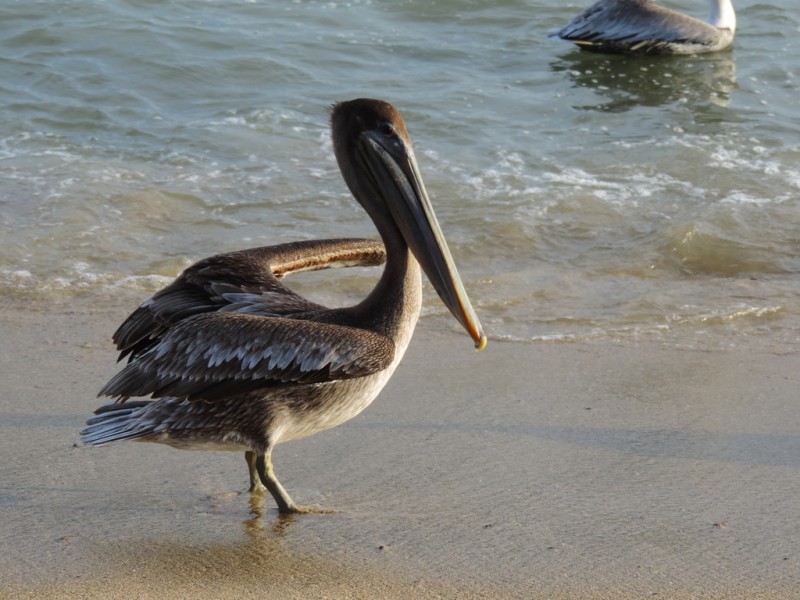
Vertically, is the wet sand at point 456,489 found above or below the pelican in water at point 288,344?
below

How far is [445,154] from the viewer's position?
8.41 metres

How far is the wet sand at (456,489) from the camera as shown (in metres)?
3.38

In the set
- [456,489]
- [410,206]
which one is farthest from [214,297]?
[456,489]

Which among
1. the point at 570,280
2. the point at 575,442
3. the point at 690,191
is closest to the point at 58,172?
the point at 570,280

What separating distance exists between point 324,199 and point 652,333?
2.67 metres

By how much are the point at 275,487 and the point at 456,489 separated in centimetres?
62

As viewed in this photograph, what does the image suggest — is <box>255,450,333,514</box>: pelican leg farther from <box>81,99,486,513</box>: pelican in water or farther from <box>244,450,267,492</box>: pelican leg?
<box>244,450,267,492</box>: pelican leg

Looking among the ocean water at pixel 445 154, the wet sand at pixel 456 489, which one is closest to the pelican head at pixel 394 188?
the wet sand at pixel 456 489

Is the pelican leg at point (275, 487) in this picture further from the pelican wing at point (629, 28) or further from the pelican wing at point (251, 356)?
the pelican wing at point (629, 28)

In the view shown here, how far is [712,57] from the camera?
1162cm

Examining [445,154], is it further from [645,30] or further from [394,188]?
[394,188]

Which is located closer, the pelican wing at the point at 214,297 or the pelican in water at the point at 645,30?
the pelican wing at the point at 214,297

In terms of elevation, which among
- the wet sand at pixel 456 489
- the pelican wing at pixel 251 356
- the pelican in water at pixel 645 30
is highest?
the pelican in water at pixel 645 30

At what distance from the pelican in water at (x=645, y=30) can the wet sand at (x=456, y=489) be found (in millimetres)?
7135
